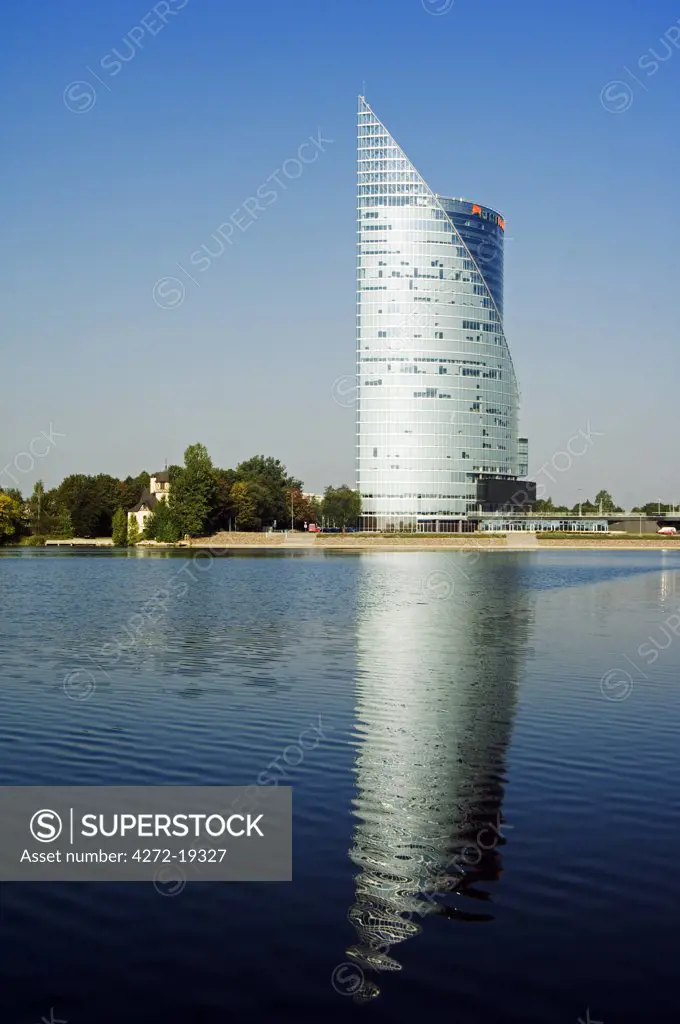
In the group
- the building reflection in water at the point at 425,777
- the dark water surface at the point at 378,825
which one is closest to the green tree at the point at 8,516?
the dark water surface at the point at 378,825

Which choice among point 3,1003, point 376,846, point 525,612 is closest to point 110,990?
point 3,1003

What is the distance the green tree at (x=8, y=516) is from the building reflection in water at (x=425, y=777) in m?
138

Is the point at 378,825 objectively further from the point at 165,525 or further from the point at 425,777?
the point at 165,525

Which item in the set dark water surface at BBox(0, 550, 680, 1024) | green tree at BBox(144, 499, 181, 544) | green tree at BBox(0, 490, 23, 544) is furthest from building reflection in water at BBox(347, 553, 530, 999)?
green tree at BBox(144, 499, 181, 544)

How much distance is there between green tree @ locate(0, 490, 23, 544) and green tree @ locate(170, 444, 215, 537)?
28.1 m

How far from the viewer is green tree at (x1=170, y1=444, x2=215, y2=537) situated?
7466 inches

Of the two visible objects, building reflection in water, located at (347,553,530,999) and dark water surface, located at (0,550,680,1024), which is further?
building reflection in water, located at (347,553,530,999)

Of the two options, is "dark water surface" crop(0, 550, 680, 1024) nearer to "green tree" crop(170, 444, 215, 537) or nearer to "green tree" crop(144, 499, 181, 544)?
"green tree" crop(170, 444, 215, 537)

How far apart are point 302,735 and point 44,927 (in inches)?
480

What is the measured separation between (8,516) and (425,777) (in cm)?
16717

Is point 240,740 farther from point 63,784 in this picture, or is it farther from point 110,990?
point 110,990

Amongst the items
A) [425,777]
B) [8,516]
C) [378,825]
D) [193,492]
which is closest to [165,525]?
[193,492]

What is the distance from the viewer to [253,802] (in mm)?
18750

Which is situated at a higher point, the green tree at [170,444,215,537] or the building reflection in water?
the green tree at [170,444,215,537]
